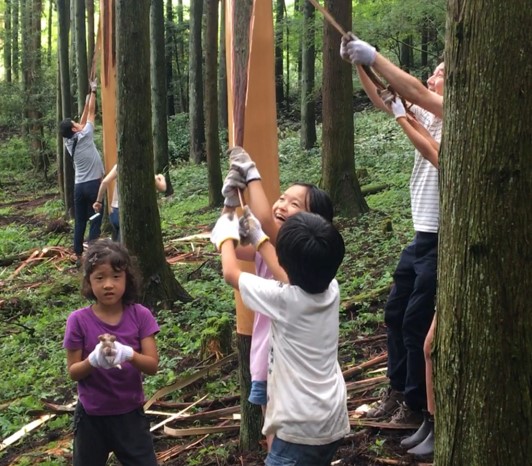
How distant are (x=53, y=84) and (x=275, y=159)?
880 inches

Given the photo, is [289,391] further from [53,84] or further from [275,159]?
[53,84]

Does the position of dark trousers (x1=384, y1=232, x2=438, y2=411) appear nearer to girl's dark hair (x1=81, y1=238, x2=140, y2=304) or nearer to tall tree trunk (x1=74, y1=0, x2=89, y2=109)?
girl's dark hair (x1=81, y1=238, x2=140, y2=304)

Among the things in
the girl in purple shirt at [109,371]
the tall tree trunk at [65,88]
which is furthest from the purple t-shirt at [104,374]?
the tall tree trunk at [65,88]

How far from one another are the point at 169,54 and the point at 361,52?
1224 inches

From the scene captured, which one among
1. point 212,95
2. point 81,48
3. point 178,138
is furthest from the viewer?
point 178,138

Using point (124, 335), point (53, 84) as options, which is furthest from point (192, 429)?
point (53, 84)

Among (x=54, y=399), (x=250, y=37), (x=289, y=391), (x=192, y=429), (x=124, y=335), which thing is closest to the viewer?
(x=289, y=391)

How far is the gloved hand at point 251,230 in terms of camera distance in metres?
2.71

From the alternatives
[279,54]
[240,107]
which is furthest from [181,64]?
[240,107]

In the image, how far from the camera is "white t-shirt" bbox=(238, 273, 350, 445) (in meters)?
2.51

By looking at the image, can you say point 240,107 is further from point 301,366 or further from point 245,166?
point 301,366

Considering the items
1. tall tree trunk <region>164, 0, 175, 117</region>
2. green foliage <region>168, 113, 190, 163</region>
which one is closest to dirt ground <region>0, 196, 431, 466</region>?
green foliage <region>168, 113, 190, 163</region>

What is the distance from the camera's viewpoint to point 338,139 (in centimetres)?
1050

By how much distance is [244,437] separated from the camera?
373 centimetres
